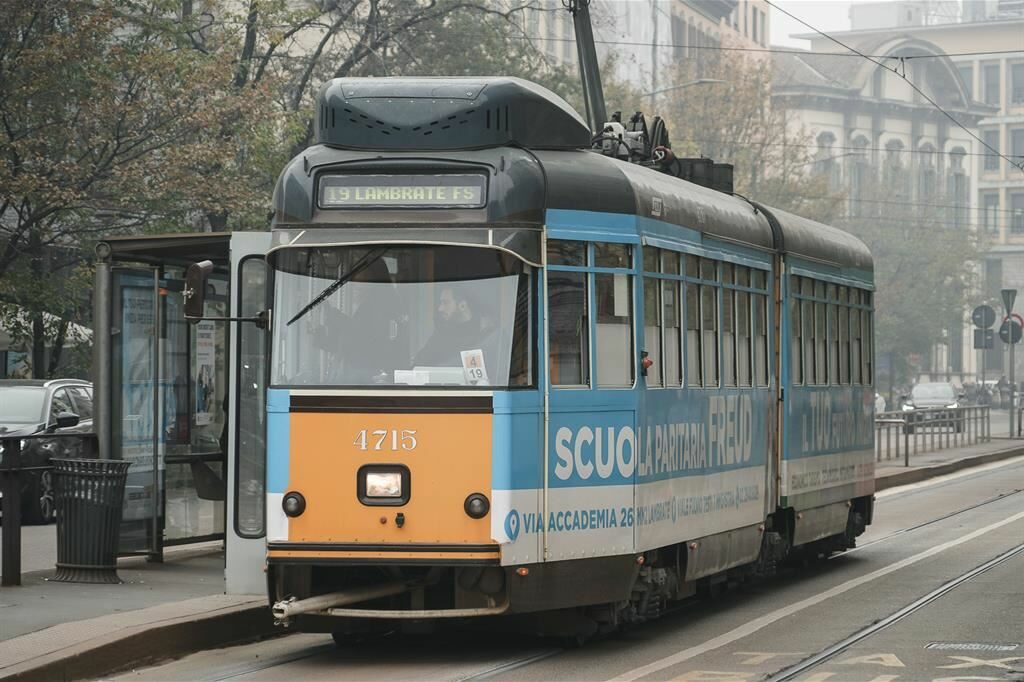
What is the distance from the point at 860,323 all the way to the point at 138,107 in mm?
12019

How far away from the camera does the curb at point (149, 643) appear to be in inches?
371

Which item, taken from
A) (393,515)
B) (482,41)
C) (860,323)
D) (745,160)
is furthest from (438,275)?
(745,160)

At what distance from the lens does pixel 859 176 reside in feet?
310

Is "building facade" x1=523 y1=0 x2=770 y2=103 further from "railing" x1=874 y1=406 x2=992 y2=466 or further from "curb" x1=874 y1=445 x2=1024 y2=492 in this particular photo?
"curb" x1=874 y1=445 x2=1024 y2=492

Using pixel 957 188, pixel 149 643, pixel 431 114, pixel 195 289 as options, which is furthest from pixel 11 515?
pixel 957 188

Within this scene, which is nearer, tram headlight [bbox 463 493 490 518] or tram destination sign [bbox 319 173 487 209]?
tram headlight [bbox 463 493 490 518]

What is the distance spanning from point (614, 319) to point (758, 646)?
2067 millimetres

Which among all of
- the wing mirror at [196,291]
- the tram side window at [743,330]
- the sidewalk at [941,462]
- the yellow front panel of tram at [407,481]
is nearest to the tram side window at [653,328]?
the yellow front panel of tram at [407,481]

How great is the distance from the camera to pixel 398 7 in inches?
1359

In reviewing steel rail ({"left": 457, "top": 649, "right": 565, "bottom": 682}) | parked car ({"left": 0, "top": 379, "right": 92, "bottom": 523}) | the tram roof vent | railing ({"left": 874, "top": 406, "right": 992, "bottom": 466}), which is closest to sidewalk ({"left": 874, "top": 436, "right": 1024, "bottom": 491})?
railing ({"left": 874, "top": 406, "right": 992, "bottom": 466})

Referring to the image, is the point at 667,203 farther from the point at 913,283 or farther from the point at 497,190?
the point at 913,283

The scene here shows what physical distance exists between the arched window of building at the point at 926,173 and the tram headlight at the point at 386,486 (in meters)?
90.9

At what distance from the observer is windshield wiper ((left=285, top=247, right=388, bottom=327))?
10.2 m

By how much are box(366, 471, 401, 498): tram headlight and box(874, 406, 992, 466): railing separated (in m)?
22.7
